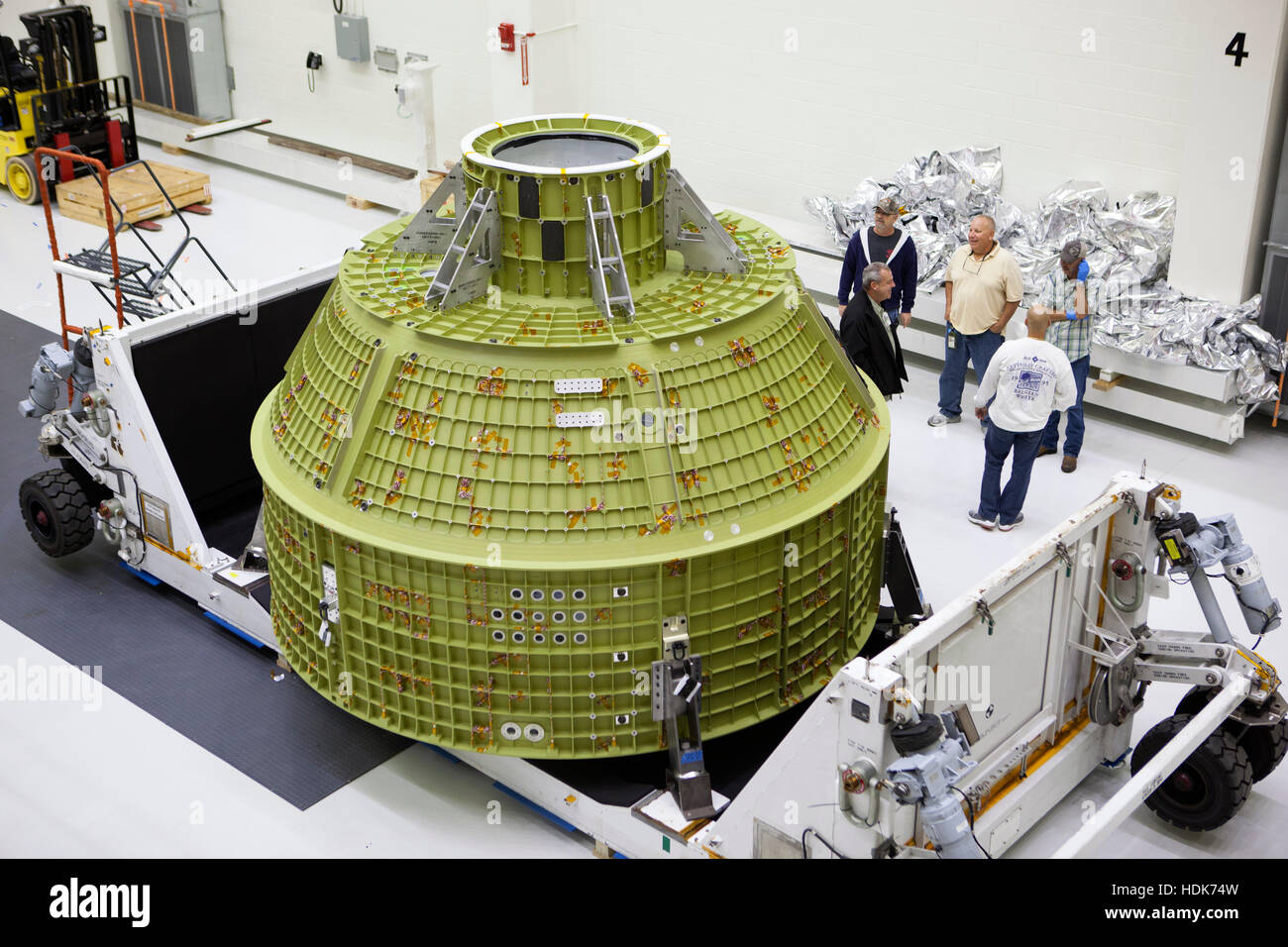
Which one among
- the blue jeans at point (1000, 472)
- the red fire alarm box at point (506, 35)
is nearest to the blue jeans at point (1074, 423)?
the blue jeans at point (1000, 472)

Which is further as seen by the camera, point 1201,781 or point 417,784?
point 417,784

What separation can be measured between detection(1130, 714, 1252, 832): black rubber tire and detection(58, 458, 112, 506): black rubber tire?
232 inches

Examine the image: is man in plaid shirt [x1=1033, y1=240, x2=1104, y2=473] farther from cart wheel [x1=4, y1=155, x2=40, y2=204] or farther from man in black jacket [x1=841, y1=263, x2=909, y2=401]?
cart wheel [x1=4, y1=155, x2=40, y2=204]

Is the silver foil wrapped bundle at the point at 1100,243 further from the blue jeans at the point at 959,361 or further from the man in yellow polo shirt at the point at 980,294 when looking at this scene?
the blue jeans at the point at 959,361

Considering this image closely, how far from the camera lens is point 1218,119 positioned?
9.74 metres

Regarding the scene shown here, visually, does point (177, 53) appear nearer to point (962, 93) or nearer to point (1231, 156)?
point (962, 93)

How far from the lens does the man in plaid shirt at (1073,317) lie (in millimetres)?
9477

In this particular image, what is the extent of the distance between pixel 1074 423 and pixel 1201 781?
359cm

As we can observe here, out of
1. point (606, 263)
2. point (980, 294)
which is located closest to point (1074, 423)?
point (980, 294)

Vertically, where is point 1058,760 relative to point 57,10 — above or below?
below

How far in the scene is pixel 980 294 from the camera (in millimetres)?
9781

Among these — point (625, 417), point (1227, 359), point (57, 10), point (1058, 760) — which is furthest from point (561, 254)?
point (57, 10)

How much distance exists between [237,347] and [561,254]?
292 cm

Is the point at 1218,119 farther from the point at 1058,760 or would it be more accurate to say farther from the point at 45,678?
the point at 45,678
